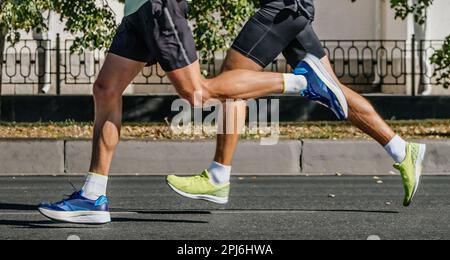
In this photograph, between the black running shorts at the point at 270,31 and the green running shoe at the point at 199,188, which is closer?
the black running shorts at the point at 270,31

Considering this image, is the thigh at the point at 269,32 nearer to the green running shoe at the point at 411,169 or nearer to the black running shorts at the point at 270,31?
the black running shorts at the point at 270,31

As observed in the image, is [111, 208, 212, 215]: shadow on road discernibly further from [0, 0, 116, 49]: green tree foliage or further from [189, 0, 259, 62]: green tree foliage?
[189, 0, 259, 62]: green tree foliage

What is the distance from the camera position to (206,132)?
14000mm

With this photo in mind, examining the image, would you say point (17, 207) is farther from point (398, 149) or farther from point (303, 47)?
point (398, 149)

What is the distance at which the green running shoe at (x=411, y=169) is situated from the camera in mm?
7629

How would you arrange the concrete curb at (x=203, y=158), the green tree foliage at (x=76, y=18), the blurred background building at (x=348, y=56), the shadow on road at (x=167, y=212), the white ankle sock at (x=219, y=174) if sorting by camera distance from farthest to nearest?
the blurred background building at (x=348, y=56), the green tree foliage at (x=76, y=18), the concrete curb at (x=203, y=158), the shadow on road at (x=167, y=212), the white ankle sock at (x=219, y=174)

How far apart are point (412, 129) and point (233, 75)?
8.62 m

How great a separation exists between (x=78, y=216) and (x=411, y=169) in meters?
1.89

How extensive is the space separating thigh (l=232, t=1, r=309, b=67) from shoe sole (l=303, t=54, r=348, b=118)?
182 millimetres

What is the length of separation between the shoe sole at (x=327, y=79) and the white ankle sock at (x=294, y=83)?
0.11 m

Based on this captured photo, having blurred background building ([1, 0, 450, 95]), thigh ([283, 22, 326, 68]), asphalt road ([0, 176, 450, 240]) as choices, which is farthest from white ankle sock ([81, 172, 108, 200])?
blurred background building ([1, 0, 450, 95])

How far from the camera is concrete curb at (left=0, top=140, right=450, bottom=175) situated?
11.7 m

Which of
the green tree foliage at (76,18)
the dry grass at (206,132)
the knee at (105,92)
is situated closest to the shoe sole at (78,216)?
the knee at (105,92)

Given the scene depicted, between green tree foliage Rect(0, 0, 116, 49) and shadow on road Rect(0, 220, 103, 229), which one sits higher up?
green tree foliage Rect(0, 0, 116, 49)
